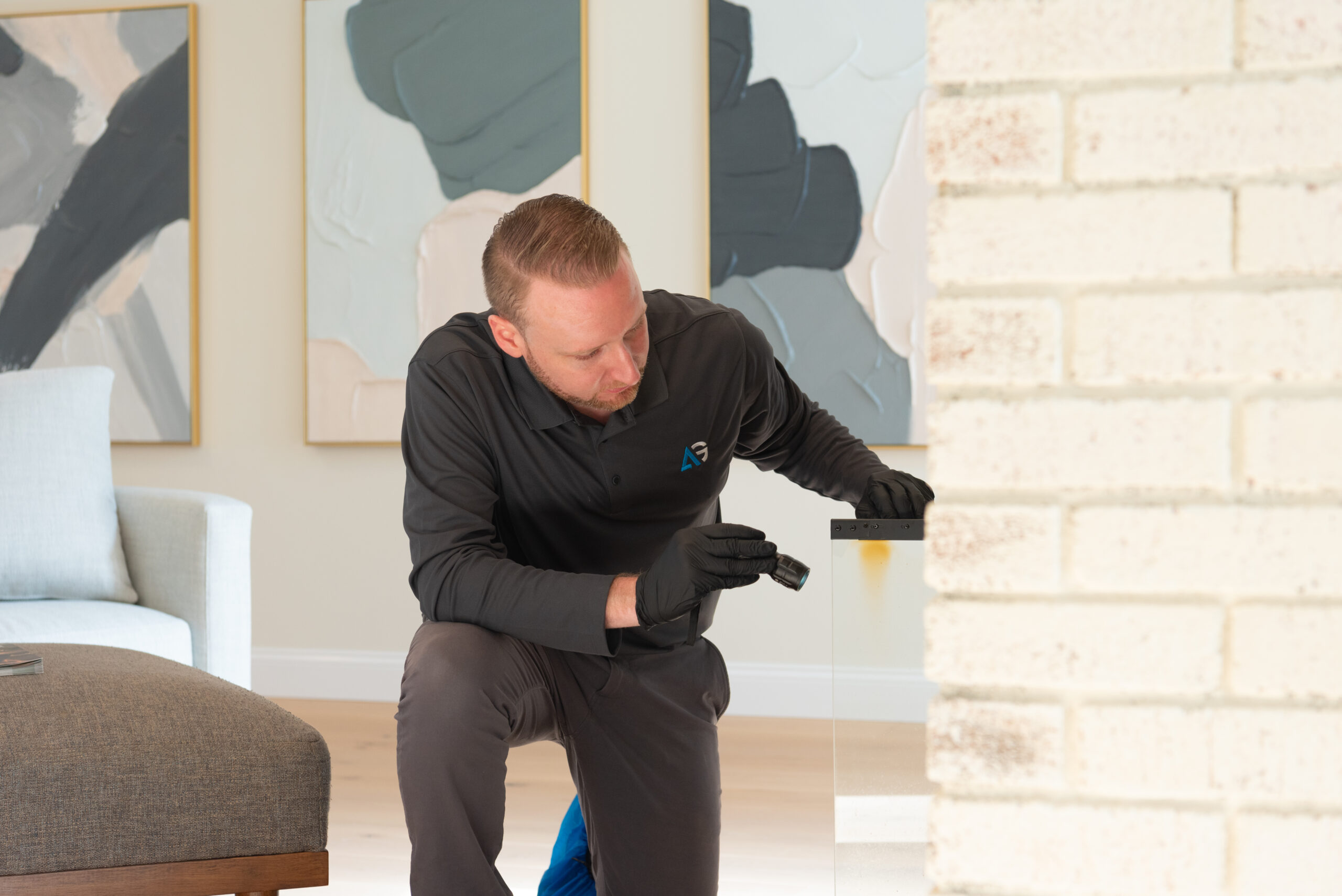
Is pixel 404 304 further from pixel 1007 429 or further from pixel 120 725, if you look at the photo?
pixel 1007 429

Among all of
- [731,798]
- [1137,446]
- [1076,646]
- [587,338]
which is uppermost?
[587,338]

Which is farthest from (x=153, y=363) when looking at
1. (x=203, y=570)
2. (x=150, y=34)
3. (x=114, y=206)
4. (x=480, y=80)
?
(x=203, y=570)

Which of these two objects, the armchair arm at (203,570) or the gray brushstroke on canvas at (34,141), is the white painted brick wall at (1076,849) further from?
the gray brushstroke on canvas at (34,141)

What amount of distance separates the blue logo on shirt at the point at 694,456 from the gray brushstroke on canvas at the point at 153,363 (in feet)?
7.43

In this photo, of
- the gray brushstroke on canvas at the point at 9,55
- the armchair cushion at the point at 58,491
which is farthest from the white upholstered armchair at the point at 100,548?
the gray brushstroke on canvas at the point at 9,55

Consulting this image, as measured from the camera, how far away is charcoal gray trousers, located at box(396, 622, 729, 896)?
4.22 ft

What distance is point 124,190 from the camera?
3377 millimetres

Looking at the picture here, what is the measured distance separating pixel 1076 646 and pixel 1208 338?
7.6 inches

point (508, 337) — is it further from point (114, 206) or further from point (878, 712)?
point (114, 206)

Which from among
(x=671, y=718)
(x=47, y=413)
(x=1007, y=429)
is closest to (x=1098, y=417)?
(x=1007, y=429)

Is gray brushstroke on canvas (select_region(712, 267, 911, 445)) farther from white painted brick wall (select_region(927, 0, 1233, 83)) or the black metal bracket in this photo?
white painted brick wall (select_region(927, 0, 1233, 83))

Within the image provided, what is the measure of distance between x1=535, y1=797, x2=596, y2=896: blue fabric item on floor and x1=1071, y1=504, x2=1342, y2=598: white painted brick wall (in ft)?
3.44

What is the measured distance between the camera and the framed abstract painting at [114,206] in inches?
132

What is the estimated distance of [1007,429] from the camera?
0.70 m
